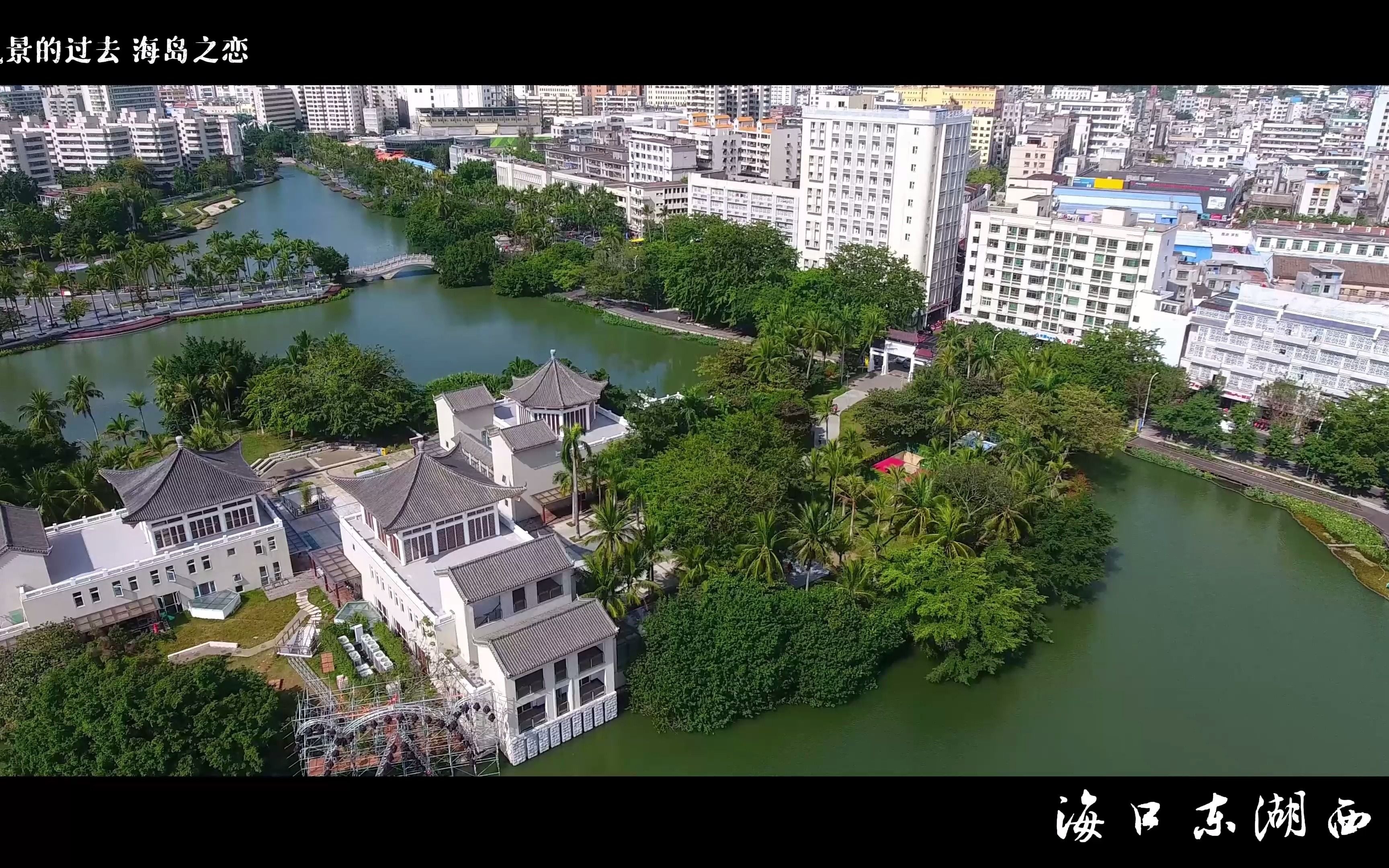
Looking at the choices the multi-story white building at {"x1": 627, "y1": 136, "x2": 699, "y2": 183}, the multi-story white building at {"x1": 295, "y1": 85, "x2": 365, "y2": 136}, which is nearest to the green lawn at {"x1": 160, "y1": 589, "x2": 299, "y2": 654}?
the multi-story white building at {"x1": 627, "y1": 136, "x2": 699, "y2": 183}

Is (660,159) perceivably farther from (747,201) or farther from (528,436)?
(528,436)

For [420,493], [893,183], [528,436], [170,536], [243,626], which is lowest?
[243,626]

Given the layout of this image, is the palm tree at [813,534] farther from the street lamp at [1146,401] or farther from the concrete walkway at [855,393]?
the street lamp at [1146,401]

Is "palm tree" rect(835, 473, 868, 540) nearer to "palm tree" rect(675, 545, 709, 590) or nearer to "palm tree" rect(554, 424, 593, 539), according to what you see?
"palm tree" rect(675, 545, 709, 590)

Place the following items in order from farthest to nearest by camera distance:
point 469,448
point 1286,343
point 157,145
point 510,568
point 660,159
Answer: point 157,145, point 660,159, point 1286,343, point 469,448, point 510,568

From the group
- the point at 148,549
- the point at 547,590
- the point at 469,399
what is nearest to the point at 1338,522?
the point at 547,590

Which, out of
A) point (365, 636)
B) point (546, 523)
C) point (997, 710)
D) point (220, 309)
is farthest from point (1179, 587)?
point (220, 309)

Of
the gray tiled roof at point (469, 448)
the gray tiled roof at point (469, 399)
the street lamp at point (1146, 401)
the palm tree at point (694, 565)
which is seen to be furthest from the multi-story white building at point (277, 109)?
the palm tree at point (694, 565)
